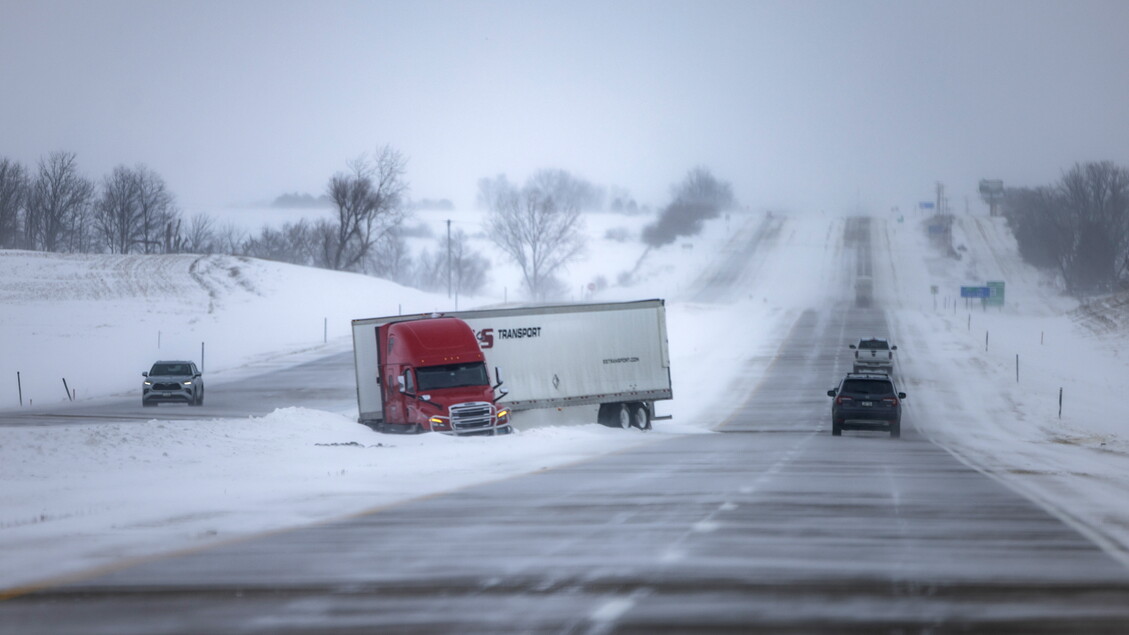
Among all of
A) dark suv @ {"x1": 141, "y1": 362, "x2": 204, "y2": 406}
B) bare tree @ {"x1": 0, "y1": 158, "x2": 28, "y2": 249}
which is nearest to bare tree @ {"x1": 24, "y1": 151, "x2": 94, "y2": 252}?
bare tree @ {"x1": 0, "y1": 158, "x2": 28, "y2": 249}

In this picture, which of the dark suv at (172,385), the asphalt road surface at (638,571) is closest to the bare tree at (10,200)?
the dark suv at (172,385)

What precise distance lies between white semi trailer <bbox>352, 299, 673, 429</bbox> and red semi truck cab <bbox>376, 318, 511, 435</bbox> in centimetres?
144

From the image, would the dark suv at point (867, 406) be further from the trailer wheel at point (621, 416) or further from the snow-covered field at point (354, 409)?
the trailer wheel at point (621, 416)

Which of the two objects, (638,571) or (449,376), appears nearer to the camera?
(638,571)

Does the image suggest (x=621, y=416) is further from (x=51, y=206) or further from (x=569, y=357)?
(x=51, y=206)

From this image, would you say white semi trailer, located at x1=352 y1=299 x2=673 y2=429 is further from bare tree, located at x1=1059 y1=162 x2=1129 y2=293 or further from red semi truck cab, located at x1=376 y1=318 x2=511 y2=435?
bare tree, located at x1=1059 y1=162 x2=1129 y2=293

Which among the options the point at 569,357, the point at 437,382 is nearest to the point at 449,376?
the point at 437,382

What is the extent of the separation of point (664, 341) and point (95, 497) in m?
25.9

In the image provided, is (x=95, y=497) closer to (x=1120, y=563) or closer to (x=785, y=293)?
(x=1120, y=563)

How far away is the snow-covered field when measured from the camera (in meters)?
14.2

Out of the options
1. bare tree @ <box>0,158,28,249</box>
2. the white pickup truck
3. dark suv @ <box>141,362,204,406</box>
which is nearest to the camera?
dark suv @ <box>141,362,204,406</box>

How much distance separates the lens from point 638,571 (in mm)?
9336

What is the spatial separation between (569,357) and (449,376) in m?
6.74

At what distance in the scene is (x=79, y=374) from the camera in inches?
2623
